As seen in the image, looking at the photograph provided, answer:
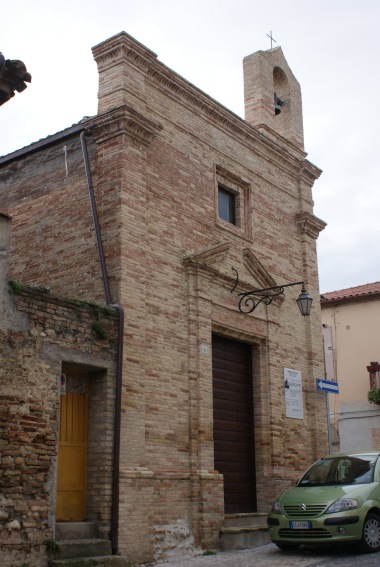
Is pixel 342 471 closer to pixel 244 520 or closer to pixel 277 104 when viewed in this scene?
pixel 244 520

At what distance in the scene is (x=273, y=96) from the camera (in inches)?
681

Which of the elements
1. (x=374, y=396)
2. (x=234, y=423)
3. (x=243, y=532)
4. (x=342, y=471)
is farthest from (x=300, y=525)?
(x=374, y=396)

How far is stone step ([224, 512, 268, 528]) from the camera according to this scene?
41.8 ft

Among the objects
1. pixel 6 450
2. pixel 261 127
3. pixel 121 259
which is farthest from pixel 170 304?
pixel 261 127

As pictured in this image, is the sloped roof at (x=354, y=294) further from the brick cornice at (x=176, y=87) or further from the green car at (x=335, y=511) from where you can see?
the green car at (x=335, y=511)

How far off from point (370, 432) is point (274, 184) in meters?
11.6

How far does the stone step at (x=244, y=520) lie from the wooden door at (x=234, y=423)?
300mm

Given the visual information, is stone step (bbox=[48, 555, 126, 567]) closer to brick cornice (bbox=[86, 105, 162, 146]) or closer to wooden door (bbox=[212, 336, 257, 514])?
wooden door (bbox=[212, 336, 257, 514])

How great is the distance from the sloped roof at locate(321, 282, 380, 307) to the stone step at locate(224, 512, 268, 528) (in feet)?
44.2

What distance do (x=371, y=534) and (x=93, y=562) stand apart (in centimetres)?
418

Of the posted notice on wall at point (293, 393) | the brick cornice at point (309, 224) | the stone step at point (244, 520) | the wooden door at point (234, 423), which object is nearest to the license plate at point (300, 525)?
the stone step at point (244, 520)

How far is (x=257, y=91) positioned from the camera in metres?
16.9

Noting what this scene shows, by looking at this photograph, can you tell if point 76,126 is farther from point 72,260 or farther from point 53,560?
point 53,560

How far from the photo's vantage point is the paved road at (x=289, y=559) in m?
10.2
